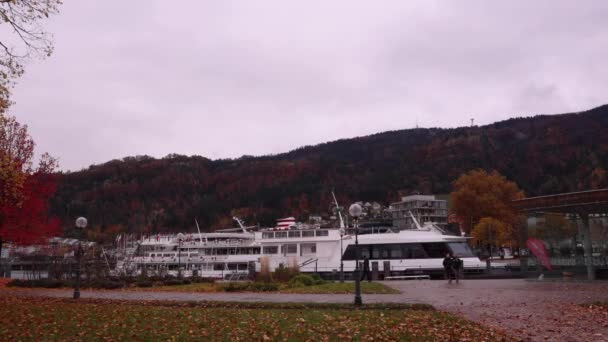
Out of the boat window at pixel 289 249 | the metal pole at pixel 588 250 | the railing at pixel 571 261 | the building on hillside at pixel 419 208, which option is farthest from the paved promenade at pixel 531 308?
the building on hillside at pixel 419 208

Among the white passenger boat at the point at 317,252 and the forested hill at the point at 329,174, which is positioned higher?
the forested hill at the point at 329,174

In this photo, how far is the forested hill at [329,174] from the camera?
113 metres

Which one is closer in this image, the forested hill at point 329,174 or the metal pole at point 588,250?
the metal pole at point 588,250

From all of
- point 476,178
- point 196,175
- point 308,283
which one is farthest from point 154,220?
point 308,283

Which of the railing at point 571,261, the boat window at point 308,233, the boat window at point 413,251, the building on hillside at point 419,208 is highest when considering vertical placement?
the building on hillside at point 419,208

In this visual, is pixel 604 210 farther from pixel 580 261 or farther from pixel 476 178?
pixel 476 178

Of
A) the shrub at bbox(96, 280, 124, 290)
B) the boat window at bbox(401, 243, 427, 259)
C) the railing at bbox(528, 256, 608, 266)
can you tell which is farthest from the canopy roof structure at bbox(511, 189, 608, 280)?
the shrub at bbox(96, 280, 124, 290)

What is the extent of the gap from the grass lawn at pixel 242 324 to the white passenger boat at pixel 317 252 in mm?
14037

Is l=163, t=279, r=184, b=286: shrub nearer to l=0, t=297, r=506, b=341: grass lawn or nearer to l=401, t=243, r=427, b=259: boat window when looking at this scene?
l=0, t=297, r=506, b=341: grass lawn

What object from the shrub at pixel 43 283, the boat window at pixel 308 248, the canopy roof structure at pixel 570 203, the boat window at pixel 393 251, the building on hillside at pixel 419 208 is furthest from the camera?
the building on hillside at pixel 419 208

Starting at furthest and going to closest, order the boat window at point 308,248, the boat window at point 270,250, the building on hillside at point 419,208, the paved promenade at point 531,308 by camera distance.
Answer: the building on hillside at point 419,208 < the boat window at point 270,250 < the boat window at point 308,248 < the paved promenade at point 531,308

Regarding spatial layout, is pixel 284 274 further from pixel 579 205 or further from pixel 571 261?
pixel 571 261

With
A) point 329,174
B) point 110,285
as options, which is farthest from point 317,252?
point 329,174

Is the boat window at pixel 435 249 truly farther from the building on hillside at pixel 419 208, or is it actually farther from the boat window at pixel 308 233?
the building on hillside at pixel 419 208
